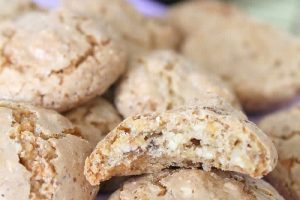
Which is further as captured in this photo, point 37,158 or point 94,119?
point 94,119

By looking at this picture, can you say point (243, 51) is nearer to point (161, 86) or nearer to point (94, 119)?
point (161, 86)

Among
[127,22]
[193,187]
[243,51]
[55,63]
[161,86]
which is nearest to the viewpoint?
[193,187]

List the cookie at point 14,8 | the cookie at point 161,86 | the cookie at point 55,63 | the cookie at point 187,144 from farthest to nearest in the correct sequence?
the cookie at point 14,8 < the cookie at point 161,86 < the cookie at point 55,63 < the cookie at point 187,144

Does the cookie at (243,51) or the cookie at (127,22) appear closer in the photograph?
the cookie at (127,22)

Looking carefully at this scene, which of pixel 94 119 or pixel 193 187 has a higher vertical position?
pixel 193 187

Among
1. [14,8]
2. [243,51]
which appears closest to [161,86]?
[14,8]

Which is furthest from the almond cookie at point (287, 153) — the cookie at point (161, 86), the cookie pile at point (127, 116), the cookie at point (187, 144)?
the cookie at point (187, 144)

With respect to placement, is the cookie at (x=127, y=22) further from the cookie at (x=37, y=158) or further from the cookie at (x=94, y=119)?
the cookie at (x=37, y=158)
